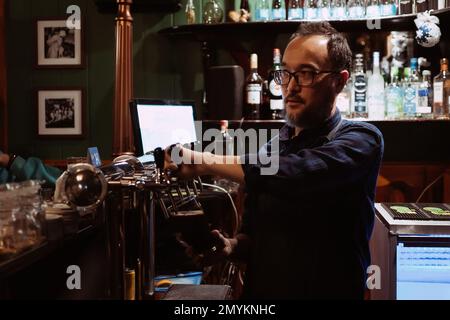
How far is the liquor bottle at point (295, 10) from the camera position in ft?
7.55

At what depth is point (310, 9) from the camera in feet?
7.54

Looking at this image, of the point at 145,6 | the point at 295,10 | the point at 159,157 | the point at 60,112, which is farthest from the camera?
the point at 60,112

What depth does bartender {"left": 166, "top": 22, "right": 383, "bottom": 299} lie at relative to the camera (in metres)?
1.08

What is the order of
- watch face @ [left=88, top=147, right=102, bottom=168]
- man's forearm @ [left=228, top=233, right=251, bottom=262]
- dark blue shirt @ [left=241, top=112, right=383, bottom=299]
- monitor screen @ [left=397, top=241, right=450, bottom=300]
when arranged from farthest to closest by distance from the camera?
1. monitor screen @ [left=397, top=241, right=450, bottom=300]
2. watch face @ [left=88, top=147, right=102, bottom=168]
3. man's forearm @ [left=228, top=233, right=251, bottom=262]
4. dark blue shirt @ [left=241, top=112, right=383, bottom=299]

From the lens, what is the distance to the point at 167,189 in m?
1.00

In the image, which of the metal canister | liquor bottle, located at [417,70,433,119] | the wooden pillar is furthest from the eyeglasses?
the wooden pillar

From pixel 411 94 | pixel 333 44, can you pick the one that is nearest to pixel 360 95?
pixel 411 94

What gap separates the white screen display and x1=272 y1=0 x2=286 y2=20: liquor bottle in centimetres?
59

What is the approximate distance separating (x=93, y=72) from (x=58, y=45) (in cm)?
23

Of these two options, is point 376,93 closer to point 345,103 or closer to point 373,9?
point 345,103

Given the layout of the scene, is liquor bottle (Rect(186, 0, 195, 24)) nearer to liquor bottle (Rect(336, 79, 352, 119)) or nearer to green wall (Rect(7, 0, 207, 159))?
green wall (Rect(7, 0, 207, 159))

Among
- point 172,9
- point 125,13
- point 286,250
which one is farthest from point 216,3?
point 286,250

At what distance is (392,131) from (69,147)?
1711mm
